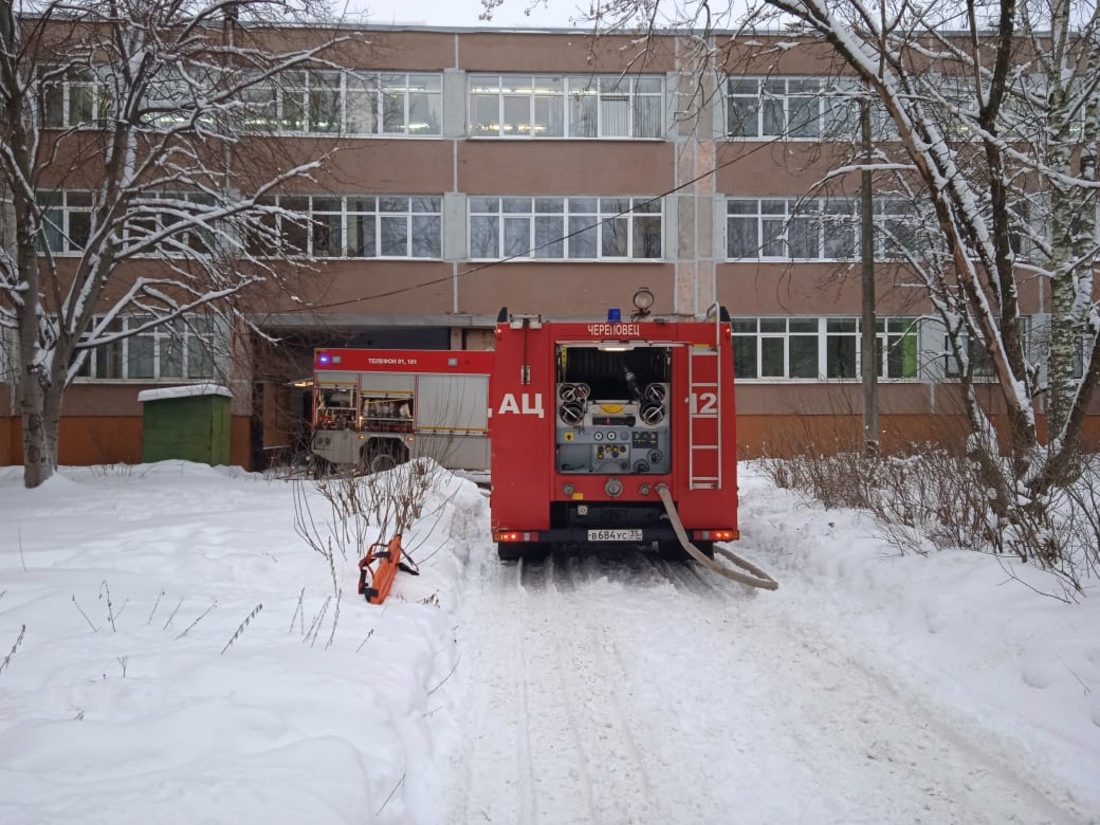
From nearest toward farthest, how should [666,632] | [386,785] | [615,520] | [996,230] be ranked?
1. [386,785]
2. [666,632]
3. [996,230]
4. [615,520]

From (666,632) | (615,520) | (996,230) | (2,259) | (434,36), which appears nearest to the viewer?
(666,632)

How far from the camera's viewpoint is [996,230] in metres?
7.42

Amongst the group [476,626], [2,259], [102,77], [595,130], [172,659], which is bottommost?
[476,626]

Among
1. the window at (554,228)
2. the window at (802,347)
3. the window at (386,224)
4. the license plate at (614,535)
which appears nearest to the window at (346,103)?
the window at (386,224)

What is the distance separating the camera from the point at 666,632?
6.54m

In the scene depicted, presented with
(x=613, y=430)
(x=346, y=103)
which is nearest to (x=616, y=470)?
(x=613, y=430)

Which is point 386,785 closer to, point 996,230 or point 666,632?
point 666,632

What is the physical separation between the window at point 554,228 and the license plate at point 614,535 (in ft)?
53.2

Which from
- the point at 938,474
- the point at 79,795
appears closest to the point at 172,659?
the point at 79,795

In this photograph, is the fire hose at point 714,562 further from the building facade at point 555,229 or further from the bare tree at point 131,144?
the building facade at point 555,229

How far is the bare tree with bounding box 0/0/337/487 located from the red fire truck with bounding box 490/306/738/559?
7.51 m

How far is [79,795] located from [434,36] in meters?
Result: 24.5

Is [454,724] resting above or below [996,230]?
below

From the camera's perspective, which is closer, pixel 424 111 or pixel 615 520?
pixel 615 520
